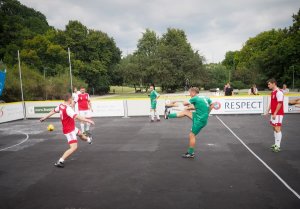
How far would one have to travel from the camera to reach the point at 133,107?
1923 cm

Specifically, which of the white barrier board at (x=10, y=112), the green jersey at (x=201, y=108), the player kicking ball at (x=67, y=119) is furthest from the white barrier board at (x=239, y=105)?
the white barrier board at (x=10, y=112)

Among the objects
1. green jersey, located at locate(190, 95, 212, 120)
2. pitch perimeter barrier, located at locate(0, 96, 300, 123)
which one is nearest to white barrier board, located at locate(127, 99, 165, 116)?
pitch perimeter barrier, located at locate(0, 96, 300, 123)

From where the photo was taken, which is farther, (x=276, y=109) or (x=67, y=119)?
(x=276, y=109)

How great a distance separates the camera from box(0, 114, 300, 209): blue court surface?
496 centimetres

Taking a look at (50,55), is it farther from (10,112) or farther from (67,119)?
(67,119)

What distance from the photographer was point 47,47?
52469 mm

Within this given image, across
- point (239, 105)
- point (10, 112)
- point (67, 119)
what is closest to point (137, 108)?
point (239, 105)

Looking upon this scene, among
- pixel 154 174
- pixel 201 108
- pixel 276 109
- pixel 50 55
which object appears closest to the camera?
pixel 154 174

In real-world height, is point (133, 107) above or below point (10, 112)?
above

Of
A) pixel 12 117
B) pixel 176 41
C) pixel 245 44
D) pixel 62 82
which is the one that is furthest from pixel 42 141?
pixel 245 44

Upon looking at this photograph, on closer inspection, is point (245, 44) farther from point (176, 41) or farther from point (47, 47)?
point (47, 47)

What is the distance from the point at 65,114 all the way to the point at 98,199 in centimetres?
288

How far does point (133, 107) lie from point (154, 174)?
12.9m

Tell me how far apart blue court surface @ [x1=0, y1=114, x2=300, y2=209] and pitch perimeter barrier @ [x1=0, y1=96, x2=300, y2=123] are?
7511mm
